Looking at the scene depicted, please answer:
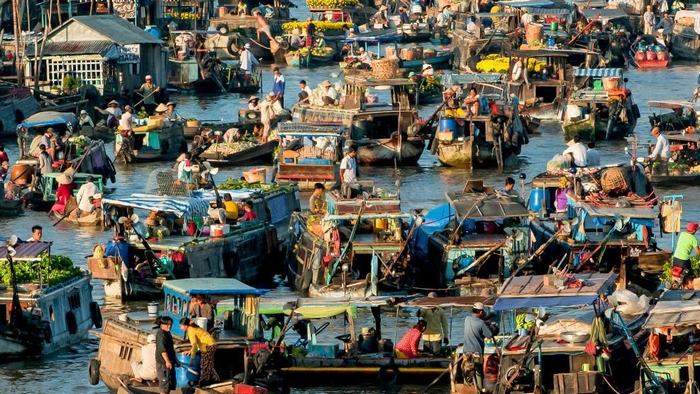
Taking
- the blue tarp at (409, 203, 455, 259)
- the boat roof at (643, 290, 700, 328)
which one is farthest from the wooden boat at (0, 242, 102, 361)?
the boat roof at (643, 290, 700, 328)

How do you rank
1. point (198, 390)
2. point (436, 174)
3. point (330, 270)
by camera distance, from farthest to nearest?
point (436, 174), point (330, 270), point (198, 390)

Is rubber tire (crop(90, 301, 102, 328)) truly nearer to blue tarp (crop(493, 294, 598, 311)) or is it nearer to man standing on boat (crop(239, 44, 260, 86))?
blue tarp (crop(493, 294, 598, 311))

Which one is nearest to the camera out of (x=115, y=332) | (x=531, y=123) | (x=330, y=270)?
(x=115, y=332)

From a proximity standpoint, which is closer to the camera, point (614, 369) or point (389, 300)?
point (614, 369)

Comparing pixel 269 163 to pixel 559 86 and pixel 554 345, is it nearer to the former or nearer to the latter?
pixel 559 86

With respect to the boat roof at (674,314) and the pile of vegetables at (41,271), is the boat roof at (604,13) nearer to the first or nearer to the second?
the pile of vegetables at (41,271)

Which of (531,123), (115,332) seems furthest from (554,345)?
(531,123)

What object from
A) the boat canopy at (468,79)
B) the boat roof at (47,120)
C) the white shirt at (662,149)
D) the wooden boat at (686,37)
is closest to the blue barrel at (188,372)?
the white shirt at (662,149)
